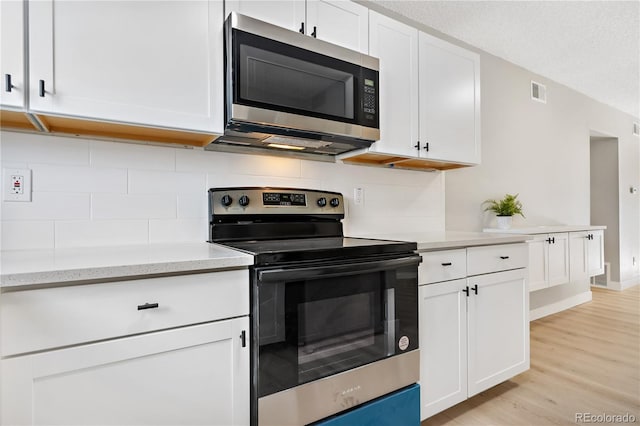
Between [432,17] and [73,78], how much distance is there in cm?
248

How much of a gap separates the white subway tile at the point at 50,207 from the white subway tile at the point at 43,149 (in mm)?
139

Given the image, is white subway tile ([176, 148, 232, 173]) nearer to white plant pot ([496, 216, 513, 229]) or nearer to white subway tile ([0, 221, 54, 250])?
white subway tile ([0, 221, 54, 250])

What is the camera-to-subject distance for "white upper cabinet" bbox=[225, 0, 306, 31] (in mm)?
1494

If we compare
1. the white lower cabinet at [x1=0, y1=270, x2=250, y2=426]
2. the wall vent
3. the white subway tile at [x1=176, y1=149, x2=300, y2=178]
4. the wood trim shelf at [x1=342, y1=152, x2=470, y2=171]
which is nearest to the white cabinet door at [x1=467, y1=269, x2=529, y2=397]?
the wood trim shelf at [x1=342, y1=152, x2=470, y2=171]

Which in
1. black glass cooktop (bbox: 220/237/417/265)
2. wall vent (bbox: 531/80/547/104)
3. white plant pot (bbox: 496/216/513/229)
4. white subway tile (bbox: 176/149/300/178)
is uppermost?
wall vent (bbox: 531/80/547/104)

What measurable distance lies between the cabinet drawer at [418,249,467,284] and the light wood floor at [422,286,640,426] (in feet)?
2.62

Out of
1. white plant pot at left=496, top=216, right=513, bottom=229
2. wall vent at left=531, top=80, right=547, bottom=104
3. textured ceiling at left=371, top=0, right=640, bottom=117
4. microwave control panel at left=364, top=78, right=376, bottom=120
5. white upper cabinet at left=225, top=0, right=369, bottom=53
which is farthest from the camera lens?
wall vent at left=531, top=80, right=547, bottom=104

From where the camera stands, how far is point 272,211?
5.81 ft

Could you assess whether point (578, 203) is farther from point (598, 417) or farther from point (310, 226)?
point (310, 226)

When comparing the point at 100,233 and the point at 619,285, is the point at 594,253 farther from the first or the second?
the point at 100,233

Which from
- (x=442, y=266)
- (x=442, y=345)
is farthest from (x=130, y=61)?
(x=442, y=345)

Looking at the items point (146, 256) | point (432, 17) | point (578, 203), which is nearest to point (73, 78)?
point (146, 256)

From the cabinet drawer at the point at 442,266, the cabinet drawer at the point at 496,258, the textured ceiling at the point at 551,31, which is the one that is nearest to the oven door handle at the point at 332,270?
the cabinet drawer at the point at 442,266

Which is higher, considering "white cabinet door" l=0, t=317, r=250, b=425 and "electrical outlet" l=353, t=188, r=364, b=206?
"electrical outlet" l=353, t=188, r=364, b=206
